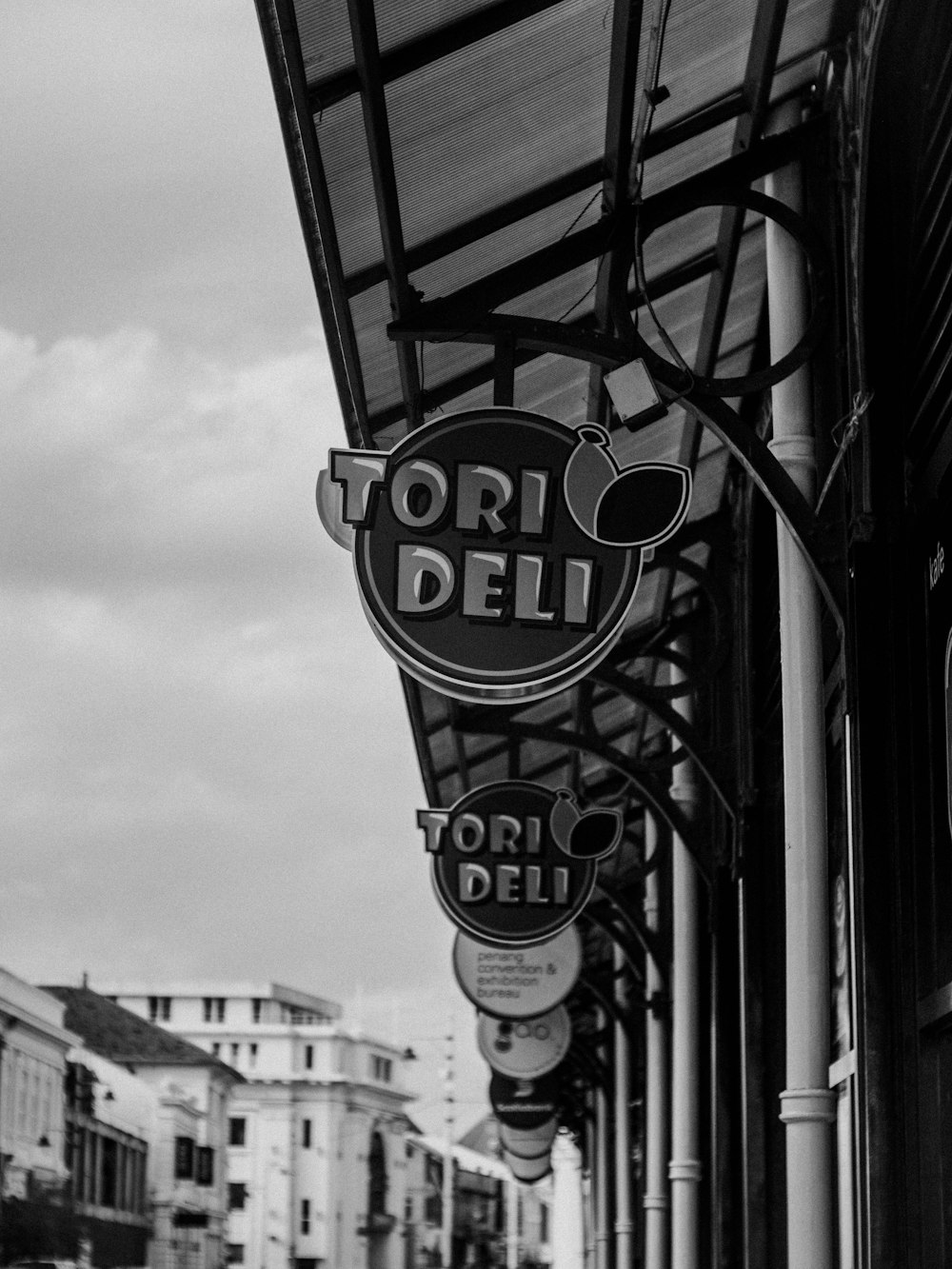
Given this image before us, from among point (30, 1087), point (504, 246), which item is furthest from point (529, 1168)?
point (504, 246)

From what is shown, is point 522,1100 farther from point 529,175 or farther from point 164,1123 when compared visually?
point 164,1123

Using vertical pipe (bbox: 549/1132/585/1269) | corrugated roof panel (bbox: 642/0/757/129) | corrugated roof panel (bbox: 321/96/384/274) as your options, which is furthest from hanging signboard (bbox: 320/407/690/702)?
vertical pipe (bbox: 549/1132/585/1269)

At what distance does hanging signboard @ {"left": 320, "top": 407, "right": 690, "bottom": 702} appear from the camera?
6.34 metres

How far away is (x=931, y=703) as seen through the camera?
6.01m

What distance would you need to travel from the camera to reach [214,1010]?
119812 millimetres

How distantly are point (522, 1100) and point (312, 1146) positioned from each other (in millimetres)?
79347

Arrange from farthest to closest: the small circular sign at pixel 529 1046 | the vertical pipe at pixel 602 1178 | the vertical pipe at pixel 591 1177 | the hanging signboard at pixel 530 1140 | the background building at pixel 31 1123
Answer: the background building at pixel 31 1123, the hanging signboard at pixel 530 1140, the vertical pipe at pixel 591 1177, the vertical pipe at pixel 602 1178, the small circular sign at pixel 529 1046

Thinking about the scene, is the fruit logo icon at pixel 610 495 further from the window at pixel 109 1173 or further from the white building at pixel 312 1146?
the white building at pixel 312 1146

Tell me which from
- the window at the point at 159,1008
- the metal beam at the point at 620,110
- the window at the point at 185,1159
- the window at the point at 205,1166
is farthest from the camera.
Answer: the window at the point at 159,1008

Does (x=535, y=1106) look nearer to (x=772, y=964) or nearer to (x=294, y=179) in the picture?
(x=772, y=964)

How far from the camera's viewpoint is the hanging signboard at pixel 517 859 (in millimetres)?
12703

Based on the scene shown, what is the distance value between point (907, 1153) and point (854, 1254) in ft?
1.90

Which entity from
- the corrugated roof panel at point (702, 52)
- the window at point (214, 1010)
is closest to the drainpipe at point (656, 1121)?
the corrugated roof panel at point (702, 52)

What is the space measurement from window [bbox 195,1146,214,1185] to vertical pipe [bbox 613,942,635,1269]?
2387 inches
